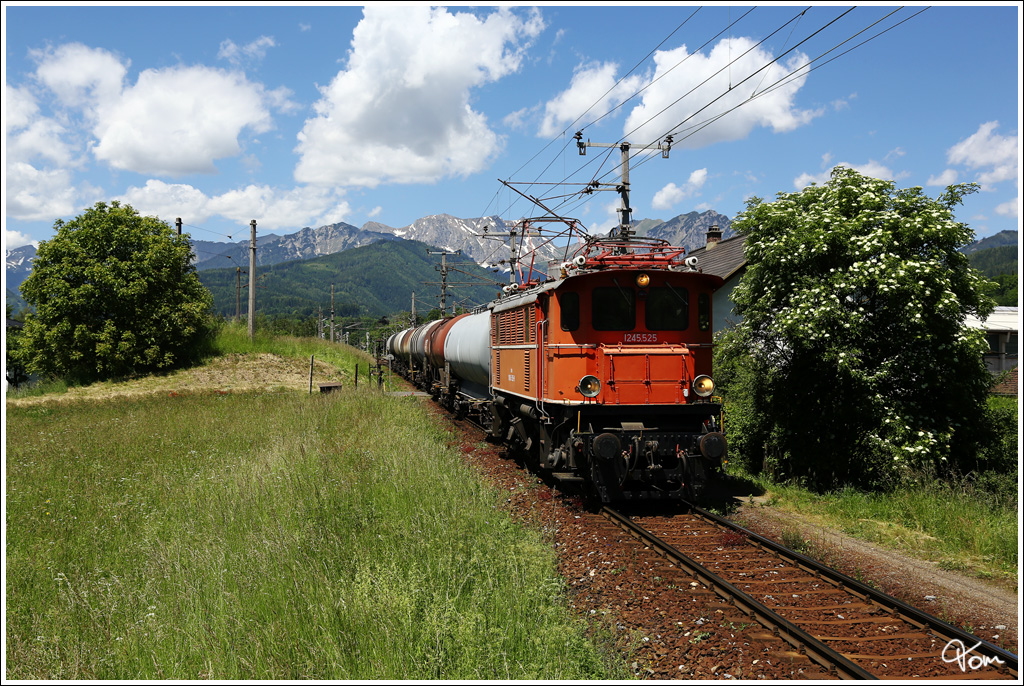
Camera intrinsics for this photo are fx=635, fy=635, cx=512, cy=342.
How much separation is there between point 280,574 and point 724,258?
85.0 feet

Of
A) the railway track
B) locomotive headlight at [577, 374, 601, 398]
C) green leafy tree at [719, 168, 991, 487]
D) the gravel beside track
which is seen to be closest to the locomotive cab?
locomotive headlight at [577, 374, 601, 398]

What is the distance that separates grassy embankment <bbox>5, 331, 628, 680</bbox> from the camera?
500 centimetres

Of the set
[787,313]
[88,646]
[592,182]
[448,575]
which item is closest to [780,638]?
[448,575]

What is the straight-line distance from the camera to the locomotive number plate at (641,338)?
10.5 metres

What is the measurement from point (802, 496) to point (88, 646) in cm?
1062

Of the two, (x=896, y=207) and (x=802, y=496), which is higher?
(x=896, y=207)

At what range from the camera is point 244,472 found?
431 inches

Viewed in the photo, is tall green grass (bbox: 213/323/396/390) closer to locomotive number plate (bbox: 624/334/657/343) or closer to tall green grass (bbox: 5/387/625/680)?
tall green grass (bbox: 5/387/625/680)

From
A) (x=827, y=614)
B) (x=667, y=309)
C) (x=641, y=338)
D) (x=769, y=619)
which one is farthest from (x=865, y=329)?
(x=769, y=619)

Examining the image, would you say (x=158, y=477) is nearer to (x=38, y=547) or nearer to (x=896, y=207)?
(x=38, y=547)

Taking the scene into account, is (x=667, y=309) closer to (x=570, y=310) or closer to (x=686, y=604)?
(x=570, y=310)

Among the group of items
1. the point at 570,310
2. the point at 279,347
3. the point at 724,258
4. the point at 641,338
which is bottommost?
the point at 279,347

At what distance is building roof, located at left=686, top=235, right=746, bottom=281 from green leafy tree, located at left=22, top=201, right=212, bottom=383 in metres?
27.6

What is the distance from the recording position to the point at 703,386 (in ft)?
33.7
